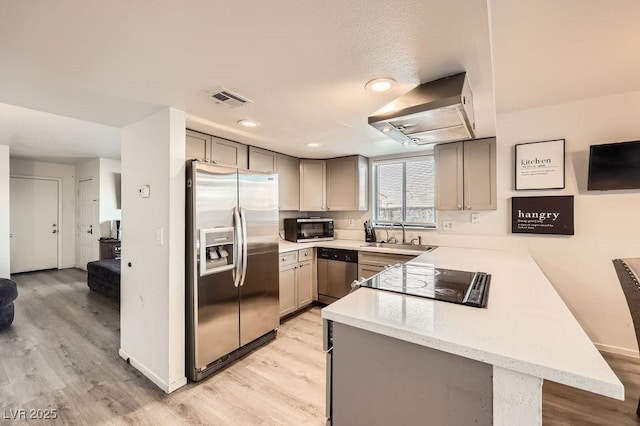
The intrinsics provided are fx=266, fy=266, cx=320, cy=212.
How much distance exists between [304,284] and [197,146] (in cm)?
212

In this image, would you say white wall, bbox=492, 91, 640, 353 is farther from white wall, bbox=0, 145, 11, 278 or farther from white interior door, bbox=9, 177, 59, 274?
white interior door, bbox=9, 177, 59, 274

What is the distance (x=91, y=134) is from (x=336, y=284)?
405 centimetres

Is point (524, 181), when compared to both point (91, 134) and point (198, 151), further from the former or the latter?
A: point (91, 134)

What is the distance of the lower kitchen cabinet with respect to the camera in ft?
10.6

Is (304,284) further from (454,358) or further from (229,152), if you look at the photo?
(454,358)

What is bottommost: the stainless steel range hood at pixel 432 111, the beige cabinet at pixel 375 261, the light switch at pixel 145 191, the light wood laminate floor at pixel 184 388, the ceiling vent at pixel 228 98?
the light wood laminate floor at pixel 184 388

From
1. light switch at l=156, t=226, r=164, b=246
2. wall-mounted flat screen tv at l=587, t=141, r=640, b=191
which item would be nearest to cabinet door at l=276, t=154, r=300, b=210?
light switch at l=156, t=226, r=164, b=246

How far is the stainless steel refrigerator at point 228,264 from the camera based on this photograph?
2.17 meters

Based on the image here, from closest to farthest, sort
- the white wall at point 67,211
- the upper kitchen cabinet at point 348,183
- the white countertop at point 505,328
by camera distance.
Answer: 1. the white countertop at point 505,328
2. the upper kitchen cabinet at point 348,183
3. the white wall at point 67,211

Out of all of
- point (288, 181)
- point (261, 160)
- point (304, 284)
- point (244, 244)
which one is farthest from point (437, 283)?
point (288, 181)

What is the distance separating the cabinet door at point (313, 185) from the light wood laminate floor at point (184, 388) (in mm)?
1802

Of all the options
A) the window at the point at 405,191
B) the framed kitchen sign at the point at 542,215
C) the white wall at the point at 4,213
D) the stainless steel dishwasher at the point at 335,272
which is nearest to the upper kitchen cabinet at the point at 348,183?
the window at the point at 405,191

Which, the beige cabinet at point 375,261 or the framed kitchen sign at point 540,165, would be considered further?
the beige cabinet at point 375,261

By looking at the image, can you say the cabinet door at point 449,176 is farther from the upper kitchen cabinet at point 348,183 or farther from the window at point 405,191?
the upper kitchen cabinet at point 348,183
